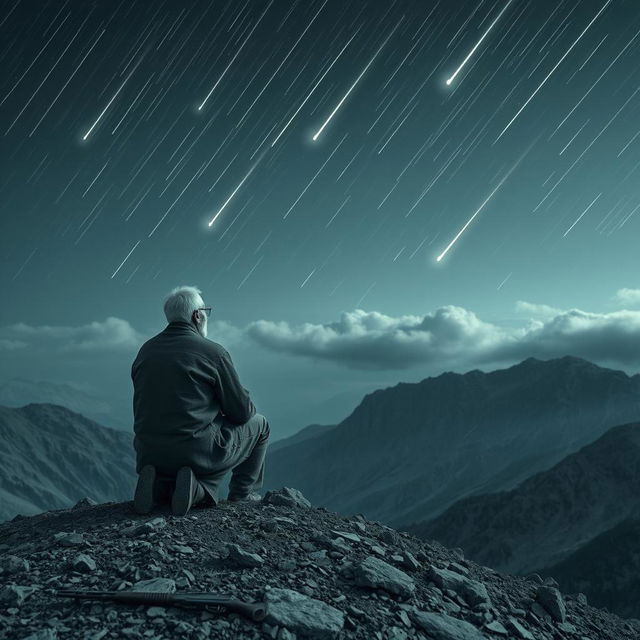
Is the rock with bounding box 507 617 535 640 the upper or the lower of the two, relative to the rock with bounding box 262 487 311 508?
lower

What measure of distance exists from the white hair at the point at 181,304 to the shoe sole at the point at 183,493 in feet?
5.96

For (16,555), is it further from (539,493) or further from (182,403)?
(539,493)

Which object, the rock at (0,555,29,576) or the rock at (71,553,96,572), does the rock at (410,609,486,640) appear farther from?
the rock at (0,555,29,576)

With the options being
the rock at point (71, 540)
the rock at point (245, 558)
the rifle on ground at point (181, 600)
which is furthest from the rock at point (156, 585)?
the rock at point (71, 540)

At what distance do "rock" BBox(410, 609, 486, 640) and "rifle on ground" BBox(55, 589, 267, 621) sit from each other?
1422 millimetres

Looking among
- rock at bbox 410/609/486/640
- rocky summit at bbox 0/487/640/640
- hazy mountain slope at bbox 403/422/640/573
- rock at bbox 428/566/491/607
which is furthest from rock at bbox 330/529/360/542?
hazy mountain slope at bbox 403/422/640/573

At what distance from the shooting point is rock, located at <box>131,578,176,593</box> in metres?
4.60

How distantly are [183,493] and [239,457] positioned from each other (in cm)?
93

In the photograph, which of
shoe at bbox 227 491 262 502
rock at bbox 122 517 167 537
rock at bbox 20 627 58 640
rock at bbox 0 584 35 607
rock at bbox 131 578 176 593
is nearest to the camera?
rock at bbox 20 627 58 640

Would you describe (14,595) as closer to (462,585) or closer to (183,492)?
(183,492)

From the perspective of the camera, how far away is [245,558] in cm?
524

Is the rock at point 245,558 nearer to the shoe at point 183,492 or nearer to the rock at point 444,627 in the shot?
the shoe at point 183,492

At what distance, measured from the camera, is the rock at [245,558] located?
5.24m

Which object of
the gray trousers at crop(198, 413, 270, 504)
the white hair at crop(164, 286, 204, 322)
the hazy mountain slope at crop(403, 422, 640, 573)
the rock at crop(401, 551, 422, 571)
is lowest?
the rock at crop(401, 551, 422, 571)
